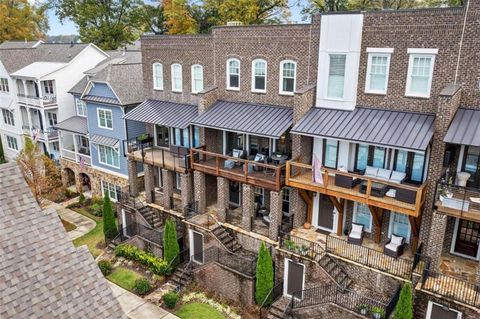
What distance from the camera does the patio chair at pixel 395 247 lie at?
17.7 metres

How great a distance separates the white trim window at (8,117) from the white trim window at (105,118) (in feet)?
50.2

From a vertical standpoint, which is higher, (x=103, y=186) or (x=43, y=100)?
(x=43, y=100)

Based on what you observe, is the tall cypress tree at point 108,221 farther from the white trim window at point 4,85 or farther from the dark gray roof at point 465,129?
the white trim window at point 4,85

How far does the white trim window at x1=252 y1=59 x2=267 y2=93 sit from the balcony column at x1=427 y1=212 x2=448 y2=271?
10.7 metres

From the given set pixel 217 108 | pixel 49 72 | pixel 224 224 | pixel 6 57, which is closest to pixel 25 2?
pixel 6 57

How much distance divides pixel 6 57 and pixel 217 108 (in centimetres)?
2818

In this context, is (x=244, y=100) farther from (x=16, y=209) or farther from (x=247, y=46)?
(x=16, y=209)

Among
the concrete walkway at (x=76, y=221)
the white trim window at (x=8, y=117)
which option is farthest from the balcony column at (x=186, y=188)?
the white trim window at (x=8, y=117)

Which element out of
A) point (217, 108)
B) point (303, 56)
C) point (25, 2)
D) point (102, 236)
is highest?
point (25, 2)

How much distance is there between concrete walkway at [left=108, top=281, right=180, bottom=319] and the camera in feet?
63.8

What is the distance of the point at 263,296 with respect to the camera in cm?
1920

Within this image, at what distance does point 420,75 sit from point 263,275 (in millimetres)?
11356

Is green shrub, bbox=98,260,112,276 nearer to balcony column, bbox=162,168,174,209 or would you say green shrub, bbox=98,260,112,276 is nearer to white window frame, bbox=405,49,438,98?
balcony column, bbox=162,168,174,209

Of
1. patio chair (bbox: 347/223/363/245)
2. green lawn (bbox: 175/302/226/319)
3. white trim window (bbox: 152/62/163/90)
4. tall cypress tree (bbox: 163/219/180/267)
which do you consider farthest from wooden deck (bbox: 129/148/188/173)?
patio chair (bbox: 347/223/363/245)
